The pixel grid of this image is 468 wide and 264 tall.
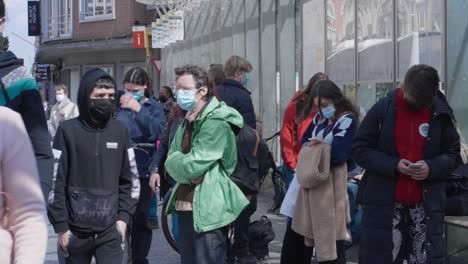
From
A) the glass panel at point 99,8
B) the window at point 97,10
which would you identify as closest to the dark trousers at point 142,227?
the window at point 97,10

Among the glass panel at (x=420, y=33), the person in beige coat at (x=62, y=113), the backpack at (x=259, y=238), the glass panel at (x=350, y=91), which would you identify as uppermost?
the glass panel at (x=420, y=33)

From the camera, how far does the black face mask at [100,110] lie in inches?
227

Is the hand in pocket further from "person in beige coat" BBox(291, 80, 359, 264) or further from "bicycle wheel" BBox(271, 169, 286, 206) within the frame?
"bicycle wheel" BBox(271, 169, 286, 206)

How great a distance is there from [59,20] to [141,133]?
113 feet

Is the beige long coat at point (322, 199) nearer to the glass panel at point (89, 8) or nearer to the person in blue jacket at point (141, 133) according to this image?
the person in blue jacket at point (141, 133)

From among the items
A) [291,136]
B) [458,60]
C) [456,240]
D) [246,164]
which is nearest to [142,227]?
[246,164]

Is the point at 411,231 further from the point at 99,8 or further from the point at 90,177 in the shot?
the point at 99,8

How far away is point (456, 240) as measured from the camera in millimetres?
6688

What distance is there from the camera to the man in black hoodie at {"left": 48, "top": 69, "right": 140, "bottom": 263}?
5.58m

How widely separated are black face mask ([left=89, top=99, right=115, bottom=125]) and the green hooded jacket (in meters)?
0.61

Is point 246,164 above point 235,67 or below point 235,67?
below

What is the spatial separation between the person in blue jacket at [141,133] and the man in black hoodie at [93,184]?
7.23 feet

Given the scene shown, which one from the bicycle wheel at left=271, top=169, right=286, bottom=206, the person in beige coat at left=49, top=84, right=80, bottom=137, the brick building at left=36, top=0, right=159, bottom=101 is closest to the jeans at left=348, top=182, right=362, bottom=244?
the bicycle wheel at left=271, top=169, right=286, bottom=206

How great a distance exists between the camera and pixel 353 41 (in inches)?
506
